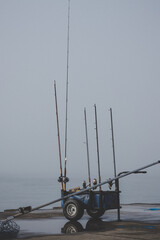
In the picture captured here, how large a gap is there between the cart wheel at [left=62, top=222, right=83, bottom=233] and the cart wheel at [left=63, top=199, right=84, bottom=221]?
1.50 feet

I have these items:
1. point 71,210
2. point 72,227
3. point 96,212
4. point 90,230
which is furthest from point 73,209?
point 90,230

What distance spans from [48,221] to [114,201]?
2.93 meters

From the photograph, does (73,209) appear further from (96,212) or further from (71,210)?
(96,212)

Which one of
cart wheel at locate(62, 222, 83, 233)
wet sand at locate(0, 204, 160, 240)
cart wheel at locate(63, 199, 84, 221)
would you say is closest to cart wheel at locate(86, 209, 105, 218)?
wet sand at locate(0, 204, 160, 240)

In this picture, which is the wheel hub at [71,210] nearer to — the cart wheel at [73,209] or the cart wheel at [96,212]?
the cart wheel at [73,209]

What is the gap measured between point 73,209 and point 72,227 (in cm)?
173

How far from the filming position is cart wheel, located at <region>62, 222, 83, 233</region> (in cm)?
1413

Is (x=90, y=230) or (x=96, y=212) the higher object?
(x=96, y=212)

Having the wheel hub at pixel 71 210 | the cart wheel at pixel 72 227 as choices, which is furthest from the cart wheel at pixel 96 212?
the cart wheel at pixel 72 227

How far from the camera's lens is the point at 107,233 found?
13000 millimetres

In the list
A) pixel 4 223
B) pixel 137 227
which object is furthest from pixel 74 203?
pixel 4 223

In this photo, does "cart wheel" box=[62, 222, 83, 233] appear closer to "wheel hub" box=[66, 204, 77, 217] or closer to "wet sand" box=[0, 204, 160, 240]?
"wet sand" box=[0, 204, 160, 240]

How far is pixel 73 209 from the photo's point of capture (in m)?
16.7

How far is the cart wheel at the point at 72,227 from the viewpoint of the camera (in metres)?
14.1
